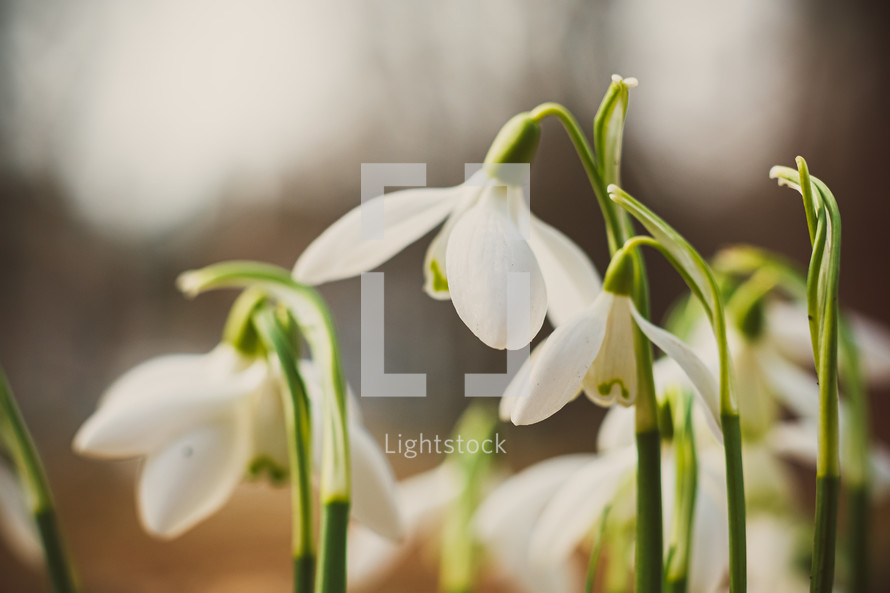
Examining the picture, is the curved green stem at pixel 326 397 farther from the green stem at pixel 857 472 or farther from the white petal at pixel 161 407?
Result: the green stem at pixel 857 472

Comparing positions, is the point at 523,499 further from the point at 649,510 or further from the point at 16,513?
the point at 16,513

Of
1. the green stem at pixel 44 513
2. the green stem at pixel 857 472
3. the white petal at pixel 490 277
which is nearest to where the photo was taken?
the white petal at pixel 490 277

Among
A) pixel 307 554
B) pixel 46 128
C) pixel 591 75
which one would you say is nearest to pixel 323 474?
pixel 307 554

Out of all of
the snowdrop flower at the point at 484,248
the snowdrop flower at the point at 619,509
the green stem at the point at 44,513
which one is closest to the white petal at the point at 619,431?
the snowdrop flower at the point at 619,509

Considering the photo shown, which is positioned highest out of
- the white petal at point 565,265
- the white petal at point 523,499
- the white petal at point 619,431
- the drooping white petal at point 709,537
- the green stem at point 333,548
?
the white petal at point 565,265

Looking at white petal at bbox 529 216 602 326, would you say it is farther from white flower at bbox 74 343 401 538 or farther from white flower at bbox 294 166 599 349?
white flower at bbox 74 343 401 538

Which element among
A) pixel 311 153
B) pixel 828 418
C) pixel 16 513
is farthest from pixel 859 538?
pixel 311 153
